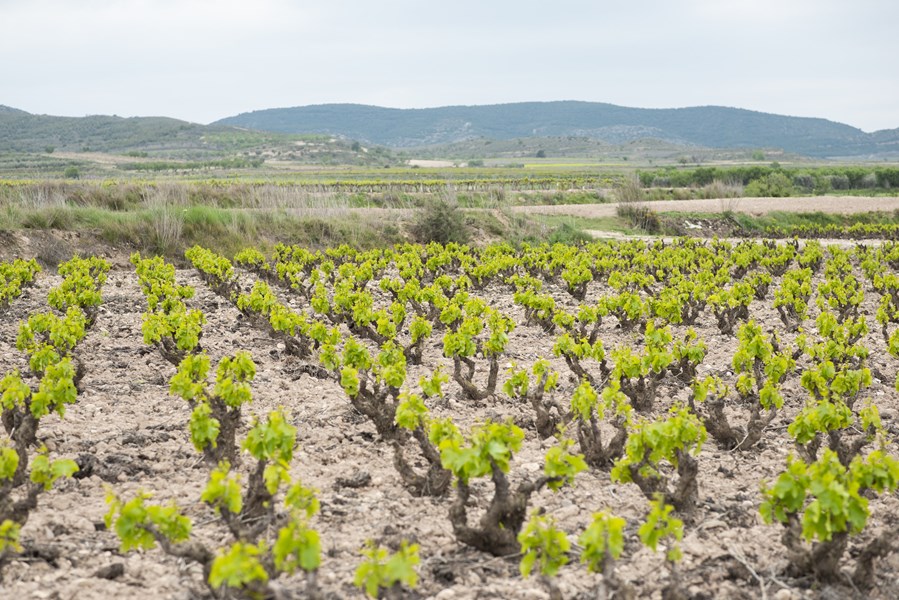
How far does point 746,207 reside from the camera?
138 feet

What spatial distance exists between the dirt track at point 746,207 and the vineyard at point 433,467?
26701 millimetres

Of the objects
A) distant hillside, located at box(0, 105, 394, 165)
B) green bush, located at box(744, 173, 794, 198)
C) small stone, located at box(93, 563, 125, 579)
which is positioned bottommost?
small stone, located at box(93, 563, 125, 579)

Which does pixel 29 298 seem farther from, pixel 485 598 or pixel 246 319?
pixel 485 598

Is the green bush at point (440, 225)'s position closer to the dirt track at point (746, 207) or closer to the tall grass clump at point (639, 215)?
the dirt track at point (746, 207)

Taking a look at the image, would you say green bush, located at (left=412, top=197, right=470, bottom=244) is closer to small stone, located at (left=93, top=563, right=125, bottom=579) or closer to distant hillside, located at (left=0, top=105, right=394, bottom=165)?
small stone, located at (left=93, top=563, right=125, bottom=579)

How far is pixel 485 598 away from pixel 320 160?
409 ft

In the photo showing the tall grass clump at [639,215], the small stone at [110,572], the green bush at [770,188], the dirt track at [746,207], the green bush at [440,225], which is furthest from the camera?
the green bush at [770,188]

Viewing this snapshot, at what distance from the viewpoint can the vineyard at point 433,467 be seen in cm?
458

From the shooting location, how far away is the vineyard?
4.58 m

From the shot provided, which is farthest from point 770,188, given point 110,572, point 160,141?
point 160,141

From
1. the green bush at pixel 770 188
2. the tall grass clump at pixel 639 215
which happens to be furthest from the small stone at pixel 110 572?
the green bush at pixel 770 188

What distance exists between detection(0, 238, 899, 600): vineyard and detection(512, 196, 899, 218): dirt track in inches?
1051

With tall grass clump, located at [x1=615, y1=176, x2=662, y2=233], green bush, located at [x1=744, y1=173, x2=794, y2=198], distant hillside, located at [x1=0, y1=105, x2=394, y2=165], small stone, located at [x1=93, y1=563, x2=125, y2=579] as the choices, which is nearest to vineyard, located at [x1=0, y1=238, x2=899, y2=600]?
small stone, located at [x1=93, y1=563, x2=125, y2=579]

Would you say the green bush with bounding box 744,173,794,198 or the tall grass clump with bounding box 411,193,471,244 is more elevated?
the green bush with bounding box 744,173,794,198
